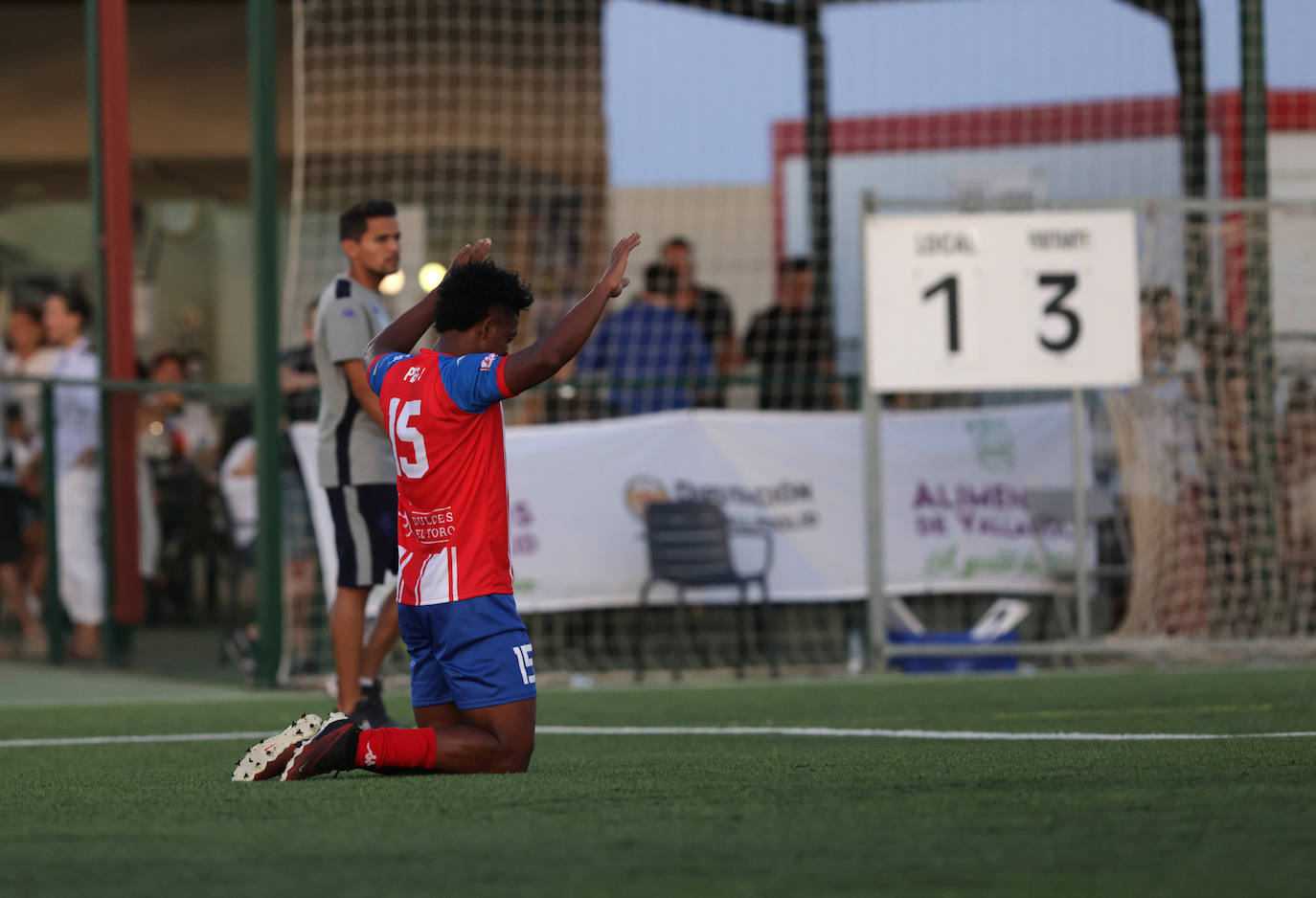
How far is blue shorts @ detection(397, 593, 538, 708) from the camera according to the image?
192 inches

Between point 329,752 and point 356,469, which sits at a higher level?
point 356,469

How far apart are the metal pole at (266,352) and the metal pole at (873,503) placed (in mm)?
3059

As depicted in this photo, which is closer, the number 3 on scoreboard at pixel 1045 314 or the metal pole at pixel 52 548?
the number 3 on scoreboard at pixel 1045 314

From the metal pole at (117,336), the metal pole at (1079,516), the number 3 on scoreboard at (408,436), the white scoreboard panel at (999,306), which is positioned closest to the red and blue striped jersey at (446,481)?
the number 3 on scoreboard at (408,436)

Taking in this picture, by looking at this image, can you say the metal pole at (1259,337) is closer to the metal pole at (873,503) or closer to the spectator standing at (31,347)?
the metal pole at (873,503)

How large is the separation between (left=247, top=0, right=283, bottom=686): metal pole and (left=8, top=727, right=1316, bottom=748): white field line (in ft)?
7.13

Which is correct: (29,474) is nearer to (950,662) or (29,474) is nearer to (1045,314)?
(950,662)

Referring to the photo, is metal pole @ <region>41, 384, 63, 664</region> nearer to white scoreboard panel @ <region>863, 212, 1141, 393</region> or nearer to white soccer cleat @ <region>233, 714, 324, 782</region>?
white scoreboard panel @ <region>863, 212, 1141, 393</region>

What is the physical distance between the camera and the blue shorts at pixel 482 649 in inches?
192

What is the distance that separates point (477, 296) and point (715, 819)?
173 cm

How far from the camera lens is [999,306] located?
9.23 m

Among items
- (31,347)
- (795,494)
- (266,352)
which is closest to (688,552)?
(795,494)

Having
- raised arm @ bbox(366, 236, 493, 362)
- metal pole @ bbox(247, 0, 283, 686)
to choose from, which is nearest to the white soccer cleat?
raised arm @ bbox(366, 236, 493, 362)

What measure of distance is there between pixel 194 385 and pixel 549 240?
4555 millimetres
